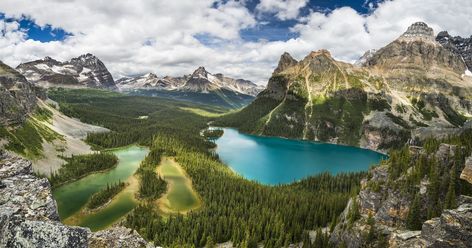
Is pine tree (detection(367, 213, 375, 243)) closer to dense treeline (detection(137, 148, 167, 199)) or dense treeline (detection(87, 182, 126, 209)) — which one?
dense treeline (detection(137, 148, 167, 199))

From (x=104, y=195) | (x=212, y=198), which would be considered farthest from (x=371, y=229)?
(x=104, y=195)

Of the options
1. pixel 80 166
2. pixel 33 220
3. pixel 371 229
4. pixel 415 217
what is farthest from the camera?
Answer: pixel 80 166

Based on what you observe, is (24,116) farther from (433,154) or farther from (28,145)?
(433,154)

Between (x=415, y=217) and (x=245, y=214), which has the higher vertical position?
(x=415, y=217)

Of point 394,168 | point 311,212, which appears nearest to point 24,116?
point 311,212

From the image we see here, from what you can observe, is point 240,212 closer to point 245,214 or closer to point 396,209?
point 245,214

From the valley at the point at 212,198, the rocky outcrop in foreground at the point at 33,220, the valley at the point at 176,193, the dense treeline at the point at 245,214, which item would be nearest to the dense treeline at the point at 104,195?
the valley at the point at 212,198

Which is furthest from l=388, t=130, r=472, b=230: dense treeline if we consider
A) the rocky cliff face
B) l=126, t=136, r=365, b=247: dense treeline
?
l=126, t=136, r=365, b=247: dense treeline

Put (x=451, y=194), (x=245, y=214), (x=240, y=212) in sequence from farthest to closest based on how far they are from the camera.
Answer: (x=240, y=212) → (x=245, y=214) → (x=451, y=194)
